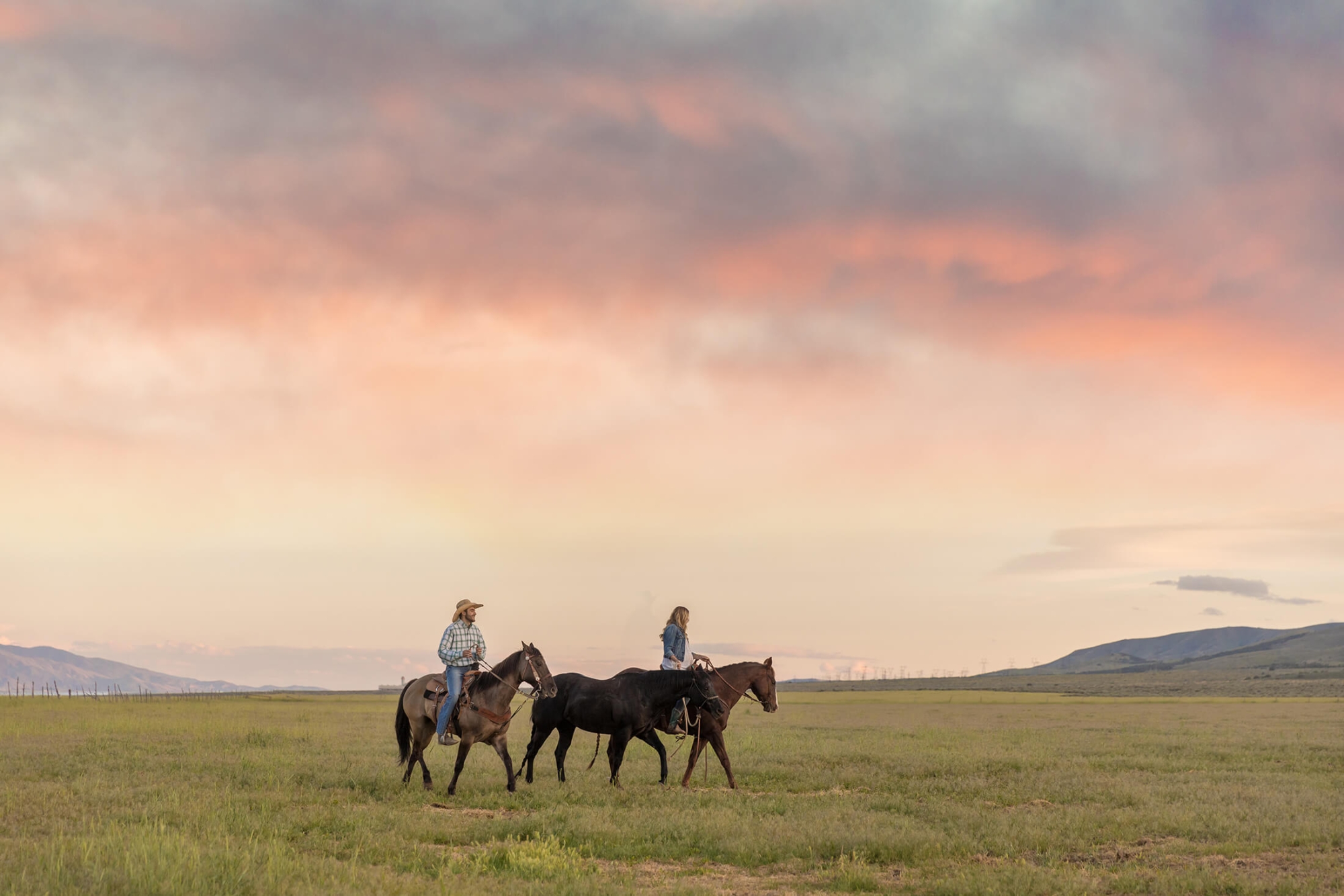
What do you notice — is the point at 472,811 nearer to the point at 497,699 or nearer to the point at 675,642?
the point at 497,699

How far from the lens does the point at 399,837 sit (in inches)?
499

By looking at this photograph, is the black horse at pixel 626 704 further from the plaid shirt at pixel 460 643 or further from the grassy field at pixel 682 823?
the plaid shirt at pixel 460 643

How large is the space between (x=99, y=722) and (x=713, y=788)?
32548 mm

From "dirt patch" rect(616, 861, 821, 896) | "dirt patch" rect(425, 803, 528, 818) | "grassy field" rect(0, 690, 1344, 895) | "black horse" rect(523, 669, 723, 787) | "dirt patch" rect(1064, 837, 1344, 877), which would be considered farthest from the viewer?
"black horse" rect(523, 669, 723, 787)

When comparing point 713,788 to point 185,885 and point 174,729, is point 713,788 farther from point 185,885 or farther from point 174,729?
point 174,729

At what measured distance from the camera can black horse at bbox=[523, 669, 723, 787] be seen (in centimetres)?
1803

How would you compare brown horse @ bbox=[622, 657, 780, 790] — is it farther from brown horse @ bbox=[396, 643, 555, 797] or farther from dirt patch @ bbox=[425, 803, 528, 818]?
dirt patch @ bbox=[425, 803, 528, 818]

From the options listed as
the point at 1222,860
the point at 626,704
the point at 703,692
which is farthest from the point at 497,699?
the point at 1222,860

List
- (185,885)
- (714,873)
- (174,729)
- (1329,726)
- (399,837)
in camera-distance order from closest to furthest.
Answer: (185,885), (714,873), (399,837), (174,729), (1329,726)

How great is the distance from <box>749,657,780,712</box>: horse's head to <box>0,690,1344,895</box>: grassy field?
1.70 m

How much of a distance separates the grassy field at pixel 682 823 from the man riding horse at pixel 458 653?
1.38 m

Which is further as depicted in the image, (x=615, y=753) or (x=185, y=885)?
(x=615, y=753)

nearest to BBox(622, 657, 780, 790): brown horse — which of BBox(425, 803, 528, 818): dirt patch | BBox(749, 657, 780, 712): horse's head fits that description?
BBox(749, 657, 780, 712): horse's head

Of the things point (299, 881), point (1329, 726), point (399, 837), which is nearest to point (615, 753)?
point (399, 837)
